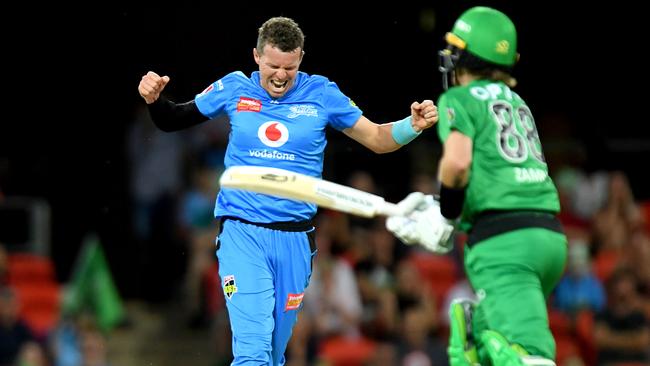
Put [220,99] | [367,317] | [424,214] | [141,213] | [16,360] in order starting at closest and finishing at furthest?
1. [424,214]
2. [220,99]
3. [16,360]
4. [367,317]
5. [141,213]

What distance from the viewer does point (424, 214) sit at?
6984 millimetres

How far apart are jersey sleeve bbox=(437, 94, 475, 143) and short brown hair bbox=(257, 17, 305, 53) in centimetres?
134

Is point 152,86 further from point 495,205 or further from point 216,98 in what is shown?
point 495,205

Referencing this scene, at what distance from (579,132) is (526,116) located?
34.3 ft

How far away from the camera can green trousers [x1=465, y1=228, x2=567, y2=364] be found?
6.37 m

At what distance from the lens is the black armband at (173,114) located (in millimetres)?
7852

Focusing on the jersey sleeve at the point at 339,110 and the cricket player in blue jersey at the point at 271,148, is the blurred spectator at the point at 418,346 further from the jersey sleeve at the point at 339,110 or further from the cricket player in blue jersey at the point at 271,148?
the jersey sleeve at the point at 339,110

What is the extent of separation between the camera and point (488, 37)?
6742 millimetres

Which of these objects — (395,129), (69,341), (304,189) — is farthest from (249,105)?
(69,341)

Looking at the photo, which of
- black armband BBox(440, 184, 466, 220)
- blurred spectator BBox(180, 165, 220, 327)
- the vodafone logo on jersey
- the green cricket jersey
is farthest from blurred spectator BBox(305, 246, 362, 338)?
the green cricket jersey

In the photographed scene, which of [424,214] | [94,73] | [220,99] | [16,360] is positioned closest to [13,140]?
[94,73]

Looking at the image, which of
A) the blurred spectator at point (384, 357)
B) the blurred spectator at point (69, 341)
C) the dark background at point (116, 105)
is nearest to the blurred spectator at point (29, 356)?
the blurred spectator at point (69, 341)

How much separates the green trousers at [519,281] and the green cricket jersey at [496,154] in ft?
0.63

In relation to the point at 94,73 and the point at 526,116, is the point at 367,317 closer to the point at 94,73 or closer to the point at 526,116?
the point at 94,73
